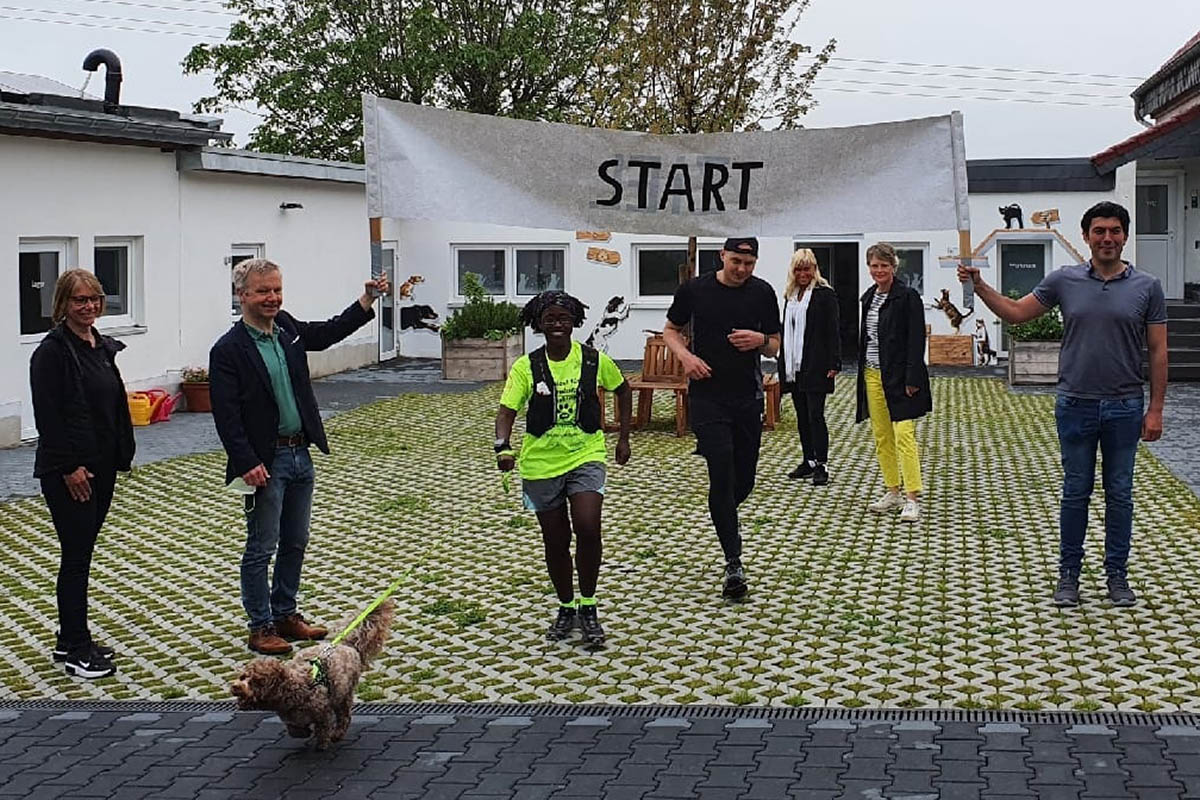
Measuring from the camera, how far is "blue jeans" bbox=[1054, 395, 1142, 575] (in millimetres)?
8750

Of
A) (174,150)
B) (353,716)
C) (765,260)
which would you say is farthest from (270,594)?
(765,260)

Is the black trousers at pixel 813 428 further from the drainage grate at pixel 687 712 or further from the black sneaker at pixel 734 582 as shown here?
the drainage grate at pixel 687 712

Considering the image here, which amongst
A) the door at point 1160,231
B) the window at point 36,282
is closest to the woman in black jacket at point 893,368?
the window at point 36,282

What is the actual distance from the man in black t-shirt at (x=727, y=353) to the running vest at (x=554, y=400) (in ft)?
2.75

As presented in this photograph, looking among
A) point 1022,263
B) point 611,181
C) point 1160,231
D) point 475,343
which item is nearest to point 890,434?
point 611,181

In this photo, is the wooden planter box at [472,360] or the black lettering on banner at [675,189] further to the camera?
the wooden planter box at [472,360]

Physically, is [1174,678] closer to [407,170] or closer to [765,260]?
[407,170]

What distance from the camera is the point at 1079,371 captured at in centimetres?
876

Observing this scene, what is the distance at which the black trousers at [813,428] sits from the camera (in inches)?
560

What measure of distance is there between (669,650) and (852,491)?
5.78 meters

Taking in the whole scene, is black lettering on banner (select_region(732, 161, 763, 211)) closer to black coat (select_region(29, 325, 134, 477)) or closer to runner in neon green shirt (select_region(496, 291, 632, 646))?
runner in neon green shirt (select_region(496, 291, 632, 646))

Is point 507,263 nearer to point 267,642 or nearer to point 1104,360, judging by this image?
point 1104,360

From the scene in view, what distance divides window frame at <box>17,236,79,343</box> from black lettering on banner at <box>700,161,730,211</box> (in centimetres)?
1068

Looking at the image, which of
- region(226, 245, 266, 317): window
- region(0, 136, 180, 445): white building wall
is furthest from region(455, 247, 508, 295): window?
region(0, 136, 180, 445): white building wall
